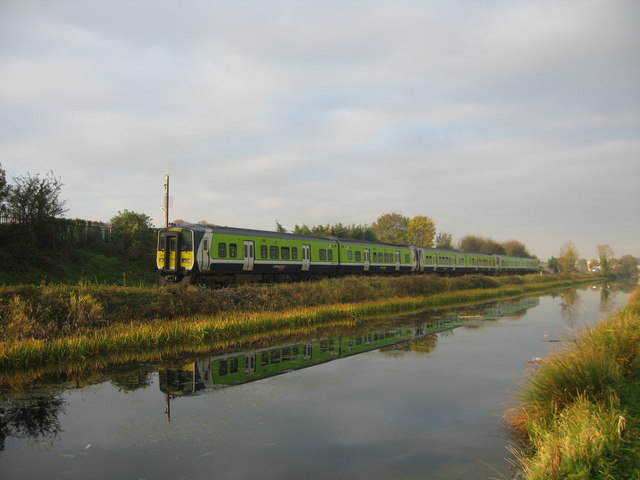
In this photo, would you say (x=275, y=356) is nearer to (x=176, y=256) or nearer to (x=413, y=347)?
(x=413, y=347)

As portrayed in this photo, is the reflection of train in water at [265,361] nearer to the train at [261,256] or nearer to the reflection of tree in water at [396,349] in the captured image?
the reflection of tree in water at [396,349]

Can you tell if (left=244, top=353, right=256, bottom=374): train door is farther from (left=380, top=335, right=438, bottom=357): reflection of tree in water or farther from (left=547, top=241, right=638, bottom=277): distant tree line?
(left=547, top=241, right=638, bottom=277): distant tree line

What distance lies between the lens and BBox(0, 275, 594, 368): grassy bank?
11.1m

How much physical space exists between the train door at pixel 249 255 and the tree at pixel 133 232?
11.7 m

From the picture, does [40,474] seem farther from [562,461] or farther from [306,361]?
[306,361]

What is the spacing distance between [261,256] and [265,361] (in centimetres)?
1394

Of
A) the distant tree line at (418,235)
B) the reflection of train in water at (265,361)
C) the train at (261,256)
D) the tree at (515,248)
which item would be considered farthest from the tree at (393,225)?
the reflection of train in water at (265,361)

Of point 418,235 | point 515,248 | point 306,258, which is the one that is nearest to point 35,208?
point 306,258

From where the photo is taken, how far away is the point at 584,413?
5.94 metres

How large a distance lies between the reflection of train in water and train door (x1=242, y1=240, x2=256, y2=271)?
9.55 m

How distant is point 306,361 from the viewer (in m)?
11.4

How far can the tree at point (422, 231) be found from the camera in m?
86.8

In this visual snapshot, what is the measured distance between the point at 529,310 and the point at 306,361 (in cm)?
1830

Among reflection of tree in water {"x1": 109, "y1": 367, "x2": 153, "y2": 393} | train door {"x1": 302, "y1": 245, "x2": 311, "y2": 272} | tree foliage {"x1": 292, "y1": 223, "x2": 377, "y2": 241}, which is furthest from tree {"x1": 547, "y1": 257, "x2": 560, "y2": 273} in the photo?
reflection of tree in water {"x1": 109, "y1": 367, "x2": 153, "y2": 393}
